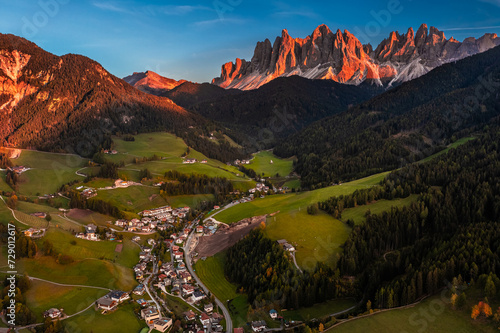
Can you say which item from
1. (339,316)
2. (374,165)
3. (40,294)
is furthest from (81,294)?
(374,165)

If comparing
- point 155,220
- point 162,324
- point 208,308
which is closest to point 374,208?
point 208,308

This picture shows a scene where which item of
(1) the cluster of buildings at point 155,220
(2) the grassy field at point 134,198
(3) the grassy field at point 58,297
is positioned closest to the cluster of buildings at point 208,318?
(3) the grassy field at point 58,297

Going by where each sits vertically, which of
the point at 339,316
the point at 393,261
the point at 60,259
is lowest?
the point at 339,316

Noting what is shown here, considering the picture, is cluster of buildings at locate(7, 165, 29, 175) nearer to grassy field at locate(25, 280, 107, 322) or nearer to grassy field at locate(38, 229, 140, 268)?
grassy field at locate(38, 229, 140, 268)

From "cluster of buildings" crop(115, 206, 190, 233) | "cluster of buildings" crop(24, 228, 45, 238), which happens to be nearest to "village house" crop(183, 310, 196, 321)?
"cluster of buildings" crop(24, 228, 45, 238)

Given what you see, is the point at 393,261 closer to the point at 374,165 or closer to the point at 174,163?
the point at 374,165

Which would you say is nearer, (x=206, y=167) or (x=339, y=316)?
(x=339, y=316)

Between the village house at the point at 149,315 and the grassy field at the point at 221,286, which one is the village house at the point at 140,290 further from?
the grassy field at the point at 221,286
